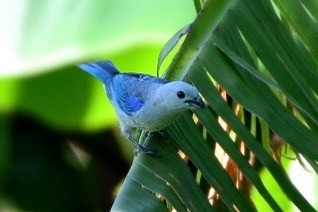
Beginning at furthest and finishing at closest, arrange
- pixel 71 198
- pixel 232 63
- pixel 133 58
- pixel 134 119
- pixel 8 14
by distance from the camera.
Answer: pixel 71 198, pixel 133 58, pixel 8 14, pixel 134 119, pixel 232 63

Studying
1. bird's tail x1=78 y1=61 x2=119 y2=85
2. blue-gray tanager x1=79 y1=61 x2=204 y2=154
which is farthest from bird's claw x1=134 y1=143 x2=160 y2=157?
bird's tail x1=78 y1=61 x2=119 y2=85

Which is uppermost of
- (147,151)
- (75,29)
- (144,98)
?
(75,29)

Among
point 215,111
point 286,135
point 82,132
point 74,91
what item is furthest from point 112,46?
point 82,132

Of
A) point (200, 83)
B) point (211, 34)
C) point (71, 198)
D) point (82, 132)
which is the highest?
point (211, 34)

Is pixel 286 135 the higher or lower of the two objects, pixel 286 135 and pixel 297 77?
the lower

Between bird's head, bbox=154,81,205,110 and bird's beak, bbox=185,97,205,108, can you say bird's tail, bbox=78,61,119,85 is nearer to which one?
bird's head, bbox=154,81,205,110

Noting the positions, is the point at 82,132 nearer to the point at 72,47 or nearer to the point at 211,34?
the point at 72,47

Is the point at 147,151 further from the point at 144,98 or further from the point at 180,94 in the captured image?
the point at 144,98

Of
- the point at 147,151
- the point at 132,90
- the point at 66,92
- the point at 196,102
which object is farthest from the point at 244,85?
the point at 66,92
